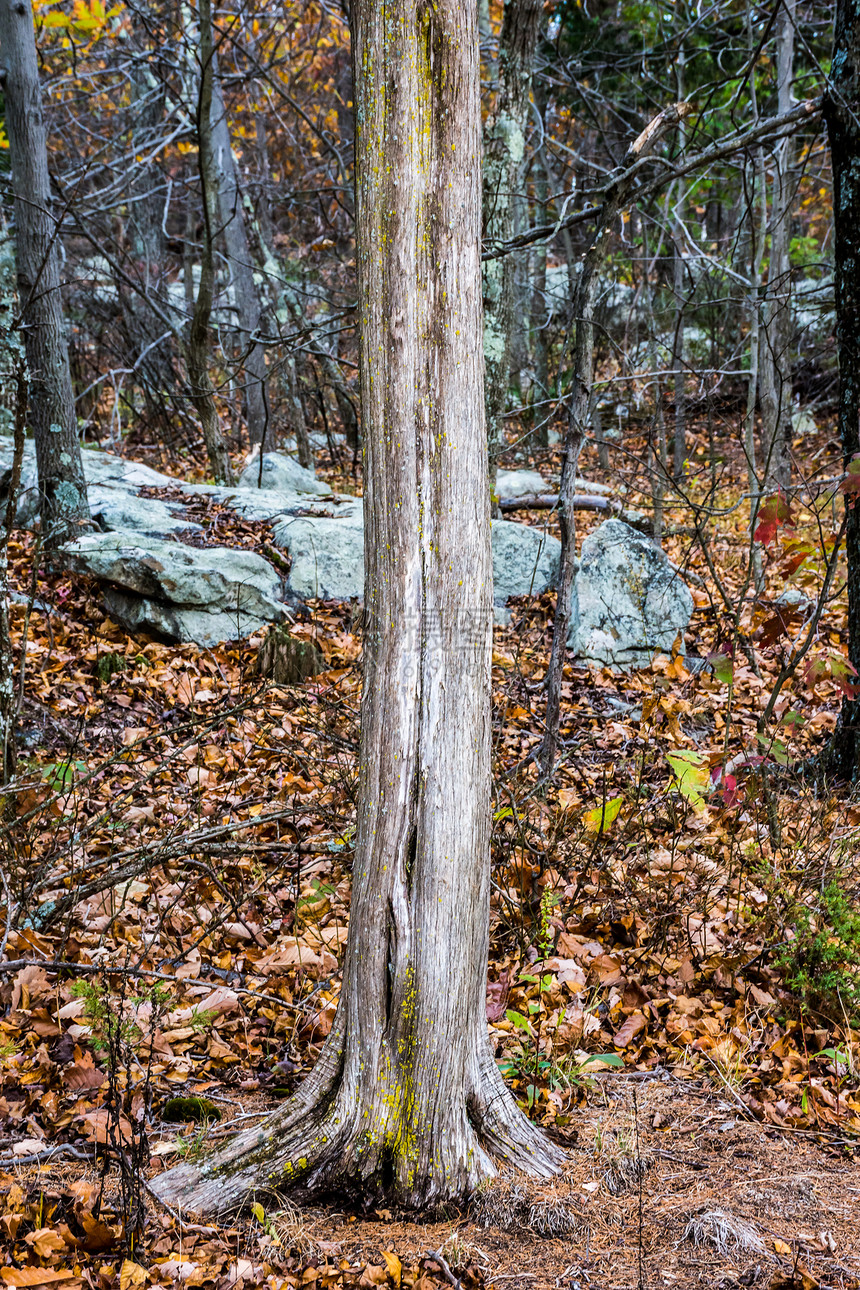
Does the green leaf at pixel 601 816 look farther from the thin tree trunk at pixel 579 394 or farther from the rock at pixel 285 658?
the rock at pixel 285 658

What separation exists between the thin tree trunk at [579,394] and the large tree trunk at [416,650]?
7.60 ft

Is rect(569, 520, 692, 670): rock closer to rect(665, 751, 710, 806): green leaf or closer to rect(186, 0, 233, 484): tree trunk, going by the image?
rect(665, 751, 710, 806): green leaf

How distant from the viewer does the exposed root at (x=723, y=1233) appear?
204 centimetres

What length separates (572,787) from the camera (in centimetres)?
459

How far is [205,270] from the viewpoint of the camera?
325 inches

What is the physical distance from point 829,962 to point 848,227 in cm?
361

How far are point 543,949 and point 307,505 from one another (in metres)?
6.17

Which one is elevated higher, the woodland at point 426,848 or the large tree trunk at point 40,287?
the large tree trunk at point 40,287

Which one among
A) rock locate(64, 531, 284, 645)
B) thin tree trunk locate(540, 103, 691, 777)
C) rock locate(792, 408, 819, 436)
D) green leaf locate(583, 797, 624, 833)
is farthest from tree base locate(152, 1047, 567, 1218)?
rock locate(792, 408, 819, 436)

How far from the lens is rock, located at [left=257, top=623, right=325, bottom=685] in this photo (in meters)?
5.80

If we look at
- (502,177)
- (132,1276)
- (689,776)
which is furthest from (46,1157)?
(502,177)

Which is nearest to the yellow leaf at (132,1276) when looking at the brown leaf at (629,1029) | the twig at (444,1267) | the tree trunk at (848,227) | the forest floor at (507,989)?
the forest floor at (507,989)

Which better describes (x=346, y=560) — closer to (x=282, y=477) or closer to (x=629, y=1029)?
(x=282, y=477)

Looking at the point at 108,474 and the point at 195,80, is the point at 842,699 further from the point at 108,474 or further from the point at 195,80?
the point at 195,80
